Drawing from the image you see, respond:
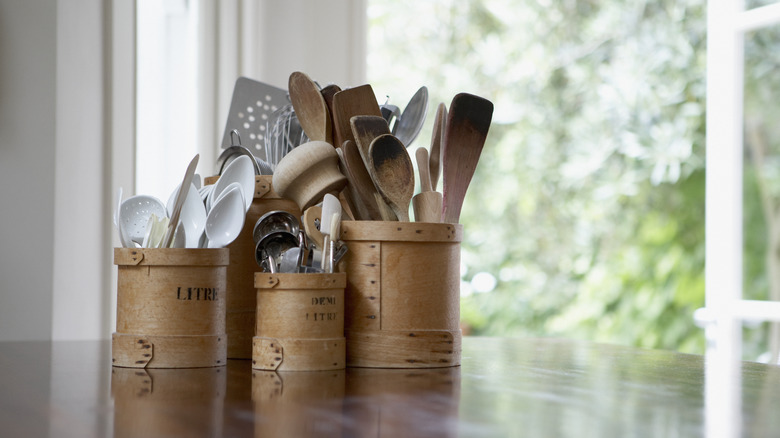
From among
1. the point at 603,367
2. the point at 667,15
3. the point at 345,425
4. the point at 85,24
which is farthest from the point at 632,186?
the point at 345,425

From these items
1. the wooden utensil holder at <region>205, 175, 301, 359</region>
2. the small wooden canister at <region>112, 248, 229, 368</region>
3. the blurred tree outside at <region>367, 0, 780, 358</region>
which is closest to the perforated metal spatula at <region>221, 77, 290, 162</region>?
the wooden utensil holder at <region>205, 175, 301, 359</region>

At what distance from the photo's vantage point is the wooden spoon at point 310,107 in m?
0.72

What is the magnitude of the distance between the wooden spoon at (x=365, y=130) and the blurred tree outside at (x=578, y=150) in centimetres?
357

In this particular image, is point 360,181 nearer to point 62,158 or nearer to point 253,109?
point 253,109

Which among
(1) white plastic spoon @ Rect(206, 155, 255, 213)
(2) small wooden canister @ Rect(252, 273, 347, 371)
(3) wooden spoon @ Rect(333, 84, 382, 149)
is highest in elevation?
(3) wooden spoon @ Rect(333, 84, 382, 149)

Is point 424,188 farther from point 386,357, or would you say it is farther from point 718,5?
point 718,5

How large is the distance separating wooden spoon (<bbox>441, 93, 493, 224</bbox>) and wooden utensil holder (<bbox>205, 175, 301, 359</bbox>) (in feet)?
0.50

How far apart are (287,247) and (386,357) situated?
0.13 meters

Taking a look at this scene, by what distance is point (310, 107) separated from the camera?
74 cm

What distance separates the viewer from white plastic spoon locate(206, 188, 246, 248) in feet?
2.21

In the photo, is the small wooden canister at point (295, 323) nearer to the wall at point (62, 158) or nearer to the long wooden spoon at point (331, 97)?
the long wooden spoon at point (331, 97)

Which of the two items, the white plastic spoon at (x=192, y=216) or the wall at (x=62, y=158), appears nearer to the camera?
the white plastic spoon at (x=192, y=216)

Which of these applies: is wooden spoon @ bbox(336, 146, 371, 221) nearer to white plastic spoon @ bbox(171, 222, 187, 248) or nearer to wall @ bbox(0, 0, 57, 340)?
white plastic spoon @ bbox(171, 222, 187, 248)

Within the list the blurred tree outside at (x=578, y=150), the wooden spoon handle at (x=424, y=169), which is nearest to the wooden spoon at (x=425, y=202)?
the wooden spoon handle at (x=424, y=169)
